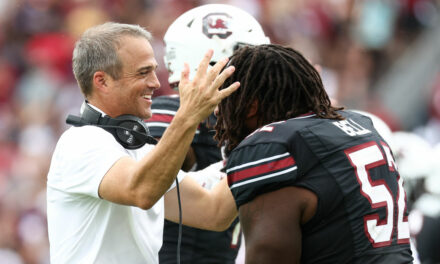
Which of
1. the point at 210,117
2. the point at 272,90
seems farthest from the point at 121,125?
the point at 210,117

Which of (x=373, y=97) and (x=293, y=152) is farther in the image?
(x=373, y=97)

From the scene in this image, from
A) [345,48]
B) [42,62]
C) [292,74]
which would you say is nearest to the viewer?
[292,74]

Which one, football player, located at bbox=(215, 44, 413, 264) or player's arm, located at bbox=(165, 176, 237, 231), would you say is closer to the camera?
football player, located at bbox=(215, 44, 413, 264)

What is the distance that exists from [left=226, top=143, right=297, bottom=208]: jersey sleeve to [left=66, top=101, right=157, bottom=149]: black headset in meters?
0.53

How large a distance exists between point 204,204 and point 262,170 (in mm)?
824

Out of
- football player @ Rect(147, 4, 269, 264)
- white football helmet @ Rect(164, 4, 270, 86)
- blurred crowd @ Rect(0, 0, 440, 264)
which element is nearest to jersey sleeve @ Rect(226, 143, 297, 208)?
football player @ Rect(147, 4, 269, 264)

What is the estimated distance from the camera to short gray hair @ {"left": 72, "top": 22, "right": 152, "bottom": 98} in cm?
314

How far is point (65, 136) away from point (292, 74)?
0.90 m

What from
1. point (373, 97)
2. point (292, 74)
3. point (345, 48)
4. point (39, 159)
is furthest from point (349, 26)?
point (292, 74)

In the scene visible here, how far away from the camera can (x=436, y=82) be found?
8750 mm

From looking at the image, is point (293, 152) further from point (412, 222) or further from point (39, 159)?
point (39, 159)

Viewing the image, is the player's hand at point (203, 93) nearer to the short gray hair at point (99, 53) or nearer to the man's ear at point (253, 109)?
the man's ear at point (253, 109)

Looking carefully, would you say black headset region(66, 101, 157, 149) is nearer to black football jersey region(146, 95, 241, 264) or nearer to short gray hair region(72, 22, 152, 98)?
short gray hair region(72, 22, 152, 98)

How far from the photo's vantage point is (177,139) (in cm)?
272
